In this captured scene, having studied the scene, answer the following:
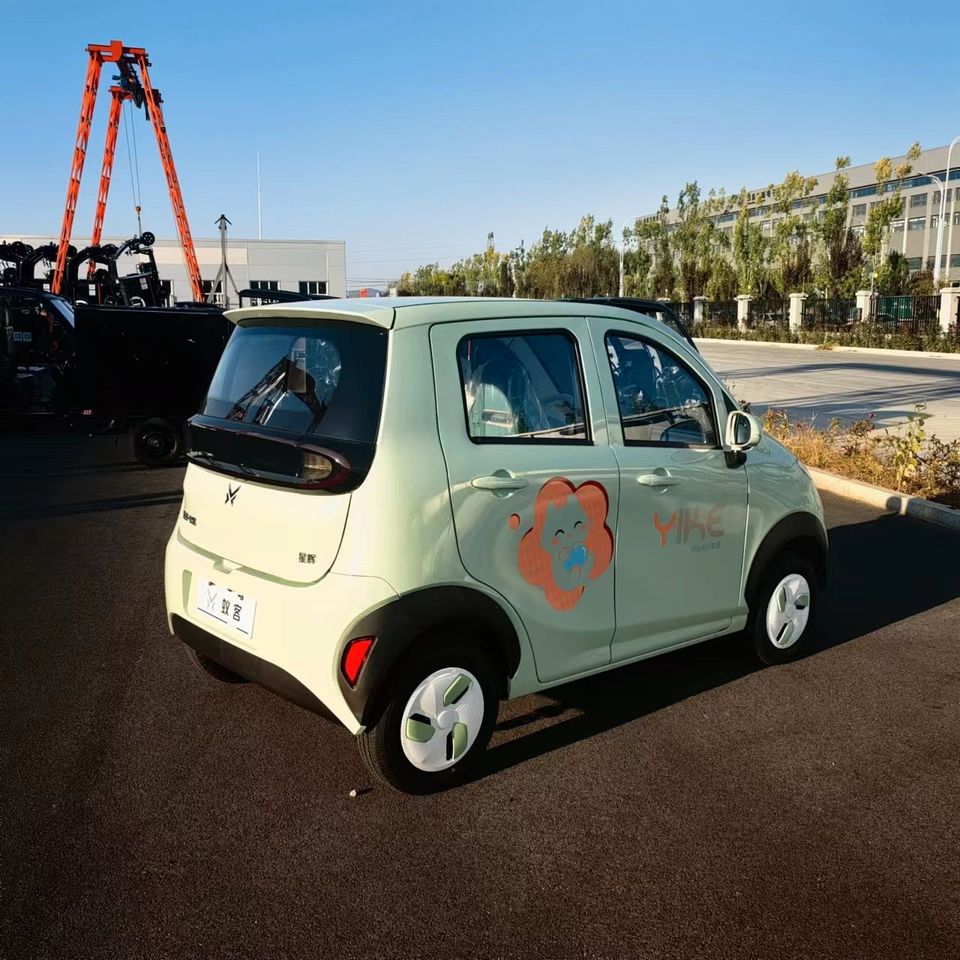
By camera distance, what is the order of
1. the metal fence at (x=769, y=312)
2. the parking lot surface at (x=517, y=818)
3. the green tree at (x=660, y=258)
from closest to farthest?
the parking lot surface at (x=517, y=818) → the metal fence at (x=769, y=312) → the green tree at (x=660, y=258)

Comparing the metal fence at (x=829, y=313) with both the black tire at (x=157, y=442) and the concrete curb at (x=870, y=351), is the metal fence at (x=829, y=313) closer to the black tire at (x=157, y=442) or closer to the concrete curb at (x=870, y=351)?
the concrete curb at (x=870, y=351)

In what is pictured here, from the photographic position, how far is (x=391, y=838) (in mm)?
3354

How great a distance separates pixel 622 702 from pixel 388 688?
155 cm

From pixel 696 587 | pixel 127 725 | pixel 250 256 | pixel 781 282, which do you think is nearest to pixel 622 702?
pixel 696 587

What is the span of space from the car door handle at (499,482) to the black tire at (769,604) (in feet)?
5.69

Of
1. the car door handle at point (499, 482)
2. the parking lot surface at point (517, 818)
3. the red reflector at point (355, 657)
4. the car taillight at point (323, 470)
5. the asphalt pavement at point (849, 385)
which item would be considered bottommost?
the parking lot surface at point (517, 818)

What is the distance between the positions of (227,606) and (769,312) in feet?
172

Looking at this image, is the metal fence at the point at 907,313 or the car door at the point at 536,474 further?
the metal fence at the point at 907,313

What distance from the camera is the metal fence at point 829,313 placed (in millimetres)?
46312

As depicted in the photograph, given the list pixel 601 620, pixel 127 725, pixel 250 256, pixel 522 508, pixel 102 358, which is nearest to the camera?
pixel 522 508

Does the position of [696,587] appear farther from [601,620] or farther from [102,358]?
[102,358]

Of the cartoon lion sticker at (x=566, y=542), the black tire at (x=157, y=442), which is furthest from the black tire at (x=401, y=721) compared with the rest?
the black tire at (x=157, y=442)

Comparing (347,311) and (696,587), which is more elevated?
(347,311)

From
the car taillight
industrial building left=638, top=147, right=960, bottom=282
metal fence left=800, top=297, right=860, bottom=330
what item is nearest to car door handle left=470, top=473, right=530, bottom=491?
the car taillight
